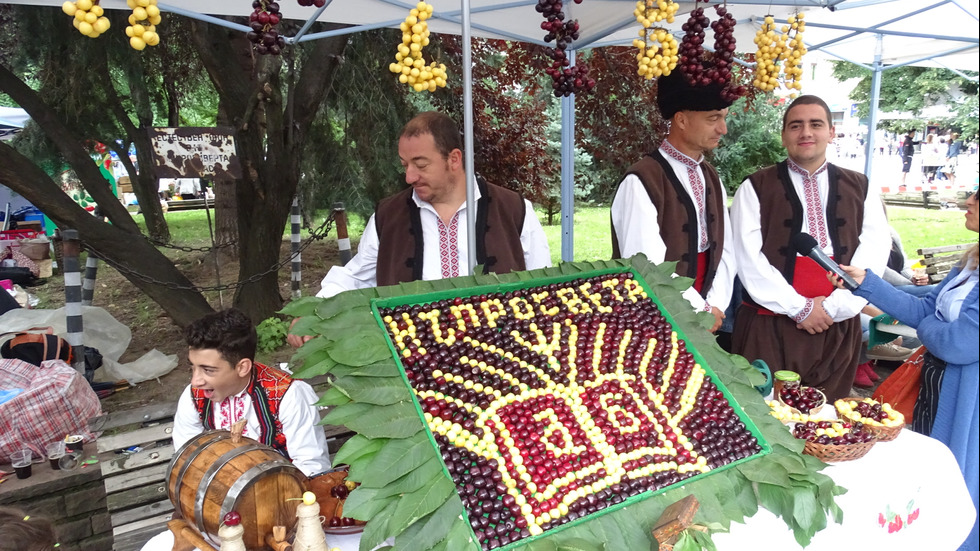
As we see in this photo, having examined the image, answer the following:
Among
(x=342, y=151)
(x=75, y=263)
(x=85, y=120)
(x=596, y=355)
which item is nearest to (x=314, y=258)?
(x=342, y=151)

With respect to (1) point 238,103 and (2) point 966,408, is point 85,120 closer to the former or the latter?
(1) point 238,103

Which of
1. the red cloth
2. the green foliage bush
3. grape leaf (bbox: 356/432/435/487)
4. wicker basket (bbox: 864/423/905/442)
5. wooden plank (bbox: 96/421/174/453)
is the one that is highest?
the red cloth

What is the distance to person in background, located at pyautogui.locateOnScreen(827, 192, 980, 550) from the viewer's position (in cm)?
198

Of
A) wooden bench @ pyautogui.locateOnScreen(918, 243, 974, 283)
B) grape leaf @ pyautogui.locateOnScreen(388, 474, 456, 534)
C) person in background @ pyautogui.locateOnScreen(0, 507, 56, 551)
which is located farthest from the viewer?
wooden bench @ pyautogui.locateOnScreen(918, 243, 974, 283)

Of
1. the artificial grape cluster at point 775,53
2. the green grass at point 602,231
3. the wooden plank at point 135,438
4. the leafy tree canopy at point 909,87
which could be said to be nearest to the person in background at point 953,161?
the artificial grape cluster at point 775,53

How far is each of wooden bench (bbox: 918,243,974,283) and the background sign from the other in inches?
200

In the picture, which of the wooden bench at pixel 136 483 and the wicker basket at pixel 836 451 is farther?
the wooden bench at pixel 136 483

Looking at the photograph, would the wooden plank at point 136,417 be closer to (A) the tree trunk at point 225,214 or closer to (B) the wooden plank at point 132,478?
(B) the wooden plank at point 132,478

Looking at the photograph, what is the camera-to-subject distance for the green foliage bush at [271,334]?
5371 millimetres

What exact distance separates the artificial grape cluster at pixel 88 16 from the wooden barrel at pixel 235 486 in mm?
1068

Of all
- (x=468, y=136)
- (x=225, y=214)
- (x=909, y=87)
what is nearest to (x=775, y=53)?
(x=468, y=136)

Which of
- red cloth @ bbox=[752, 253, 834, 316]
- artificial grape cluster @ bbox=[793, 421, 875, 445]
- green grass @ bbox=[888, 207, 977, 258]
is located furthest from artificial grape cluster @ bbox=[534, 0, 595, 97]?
green grass @ bbox=[888, 207, 977, 258]

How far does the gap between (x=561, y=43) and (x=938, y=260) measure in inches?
162

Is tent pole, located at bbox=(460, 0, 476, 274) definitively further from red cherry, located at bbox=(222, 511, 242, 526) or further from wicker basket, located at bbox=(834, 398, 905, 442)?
wicker basket, located at bbox=(834, 398, 905, 442)
